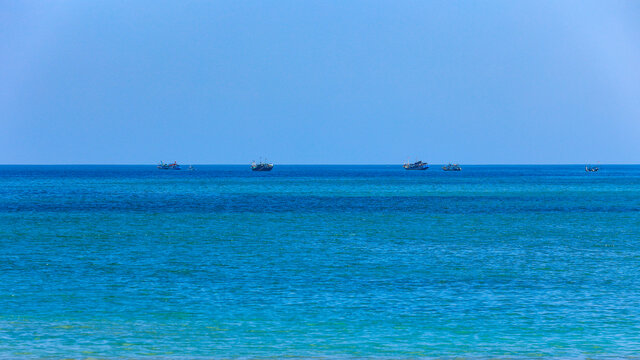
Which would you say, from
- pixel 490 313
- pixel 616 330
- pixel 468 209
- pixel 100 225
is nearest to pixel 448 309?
pixel 490 313

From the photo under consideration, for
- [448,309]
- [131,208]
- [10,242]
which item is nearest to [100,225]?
[10,242]

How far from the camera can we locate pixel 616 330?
83.5 feet

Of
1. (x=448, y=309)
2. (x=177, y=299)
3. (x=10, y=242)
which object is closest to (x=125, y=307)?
(x=177, y=299)

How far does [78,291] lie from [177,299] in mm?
4702

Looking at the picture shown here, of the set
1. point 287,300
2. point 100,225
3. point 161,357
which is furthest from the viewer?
point 100,225

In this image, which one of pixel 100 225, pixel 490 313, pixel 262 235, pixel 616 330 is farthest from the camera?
pixel 100 225

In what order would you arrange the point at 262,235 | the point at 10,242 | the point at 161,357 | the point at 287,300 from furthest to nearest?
the point at 262,235 < the point at 10,242 < the point at 287,300 < the point at 161,357

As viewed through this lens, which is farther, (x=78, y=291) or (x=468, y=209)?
(x=468, y=209)

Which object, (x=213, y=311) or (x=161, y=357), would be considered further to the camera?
(x=213, y=311)

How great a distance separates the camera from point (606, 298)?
1223 inches

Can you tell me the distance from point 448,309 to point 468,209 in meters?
66.1

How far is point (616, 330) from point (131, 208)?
75912 mm

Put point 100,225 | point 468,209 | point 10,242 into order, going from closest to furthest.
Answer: point 10,242, point 100,225, point 468,209

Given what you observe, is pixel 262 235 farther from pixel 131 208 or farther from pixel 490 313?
pixel 131 208
